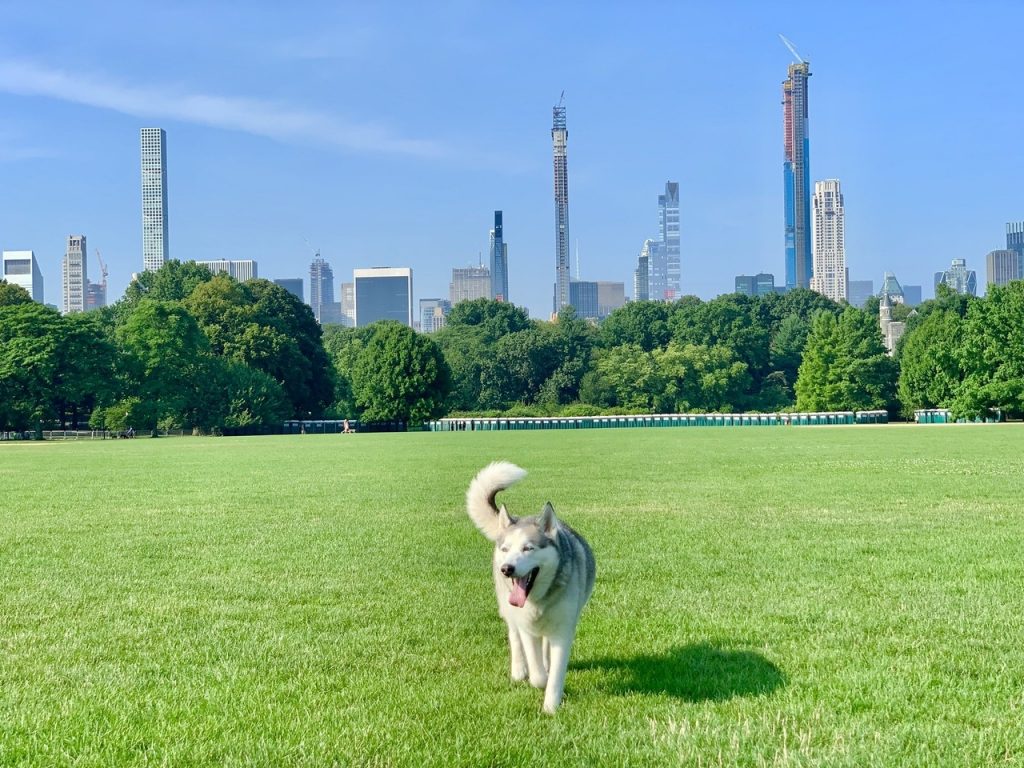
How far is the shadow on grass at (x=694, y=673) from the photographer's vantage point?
6.40m

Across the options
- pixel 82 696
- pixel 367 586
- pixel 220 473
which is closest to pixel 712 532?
pixel 367 586

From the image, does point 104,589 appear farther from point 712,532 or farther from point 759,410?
point 759,410

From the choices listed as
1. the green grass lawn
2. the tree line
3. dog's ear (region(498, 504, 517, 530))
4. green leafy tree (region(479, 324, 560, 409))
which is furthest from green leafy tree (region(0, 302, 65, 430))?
dog's ear (region(498, 504, 517, 530))

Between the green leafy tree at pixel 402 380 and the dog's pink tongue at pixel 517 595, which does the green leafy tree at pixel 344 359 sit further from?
the dog's pink tongue at pixel 517 595

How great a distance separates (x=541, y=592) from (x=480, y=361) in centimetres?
9764

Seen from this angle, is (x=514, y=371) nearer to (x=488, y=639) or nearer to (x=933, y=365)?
(x=933, y=365)

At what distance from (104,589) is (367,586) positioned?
2555mm

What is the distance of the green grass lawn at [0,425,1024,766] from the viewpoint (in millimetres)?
5496

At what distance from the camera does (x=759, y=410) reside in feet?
335

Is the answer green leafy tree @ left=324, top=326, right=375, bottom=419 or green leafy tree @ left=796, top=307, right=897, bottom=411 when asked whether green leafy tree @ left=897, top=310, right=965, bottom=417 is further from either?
green leafy tree @ left=324, top=326, right=375, bottom=419

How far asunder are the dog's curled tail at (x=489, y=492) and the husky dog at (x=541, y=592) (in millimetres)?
476

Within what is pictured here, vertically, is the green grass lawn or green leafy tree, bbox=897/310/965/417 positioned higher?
green leafy tree, bbox=897/310/965/417

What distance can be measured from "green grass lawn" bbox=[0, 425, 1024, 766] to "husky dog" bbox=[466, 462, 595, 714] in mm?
245

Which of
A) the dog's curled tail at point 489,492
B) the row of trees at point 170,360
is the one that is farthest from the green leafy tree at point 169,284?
the dog's curled tail at point 489,492
